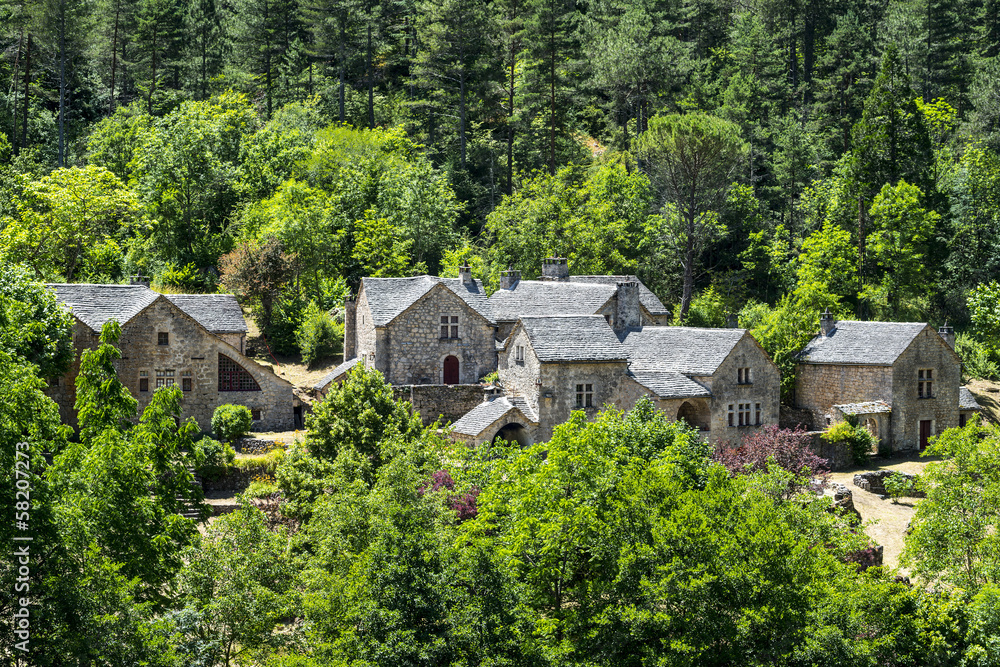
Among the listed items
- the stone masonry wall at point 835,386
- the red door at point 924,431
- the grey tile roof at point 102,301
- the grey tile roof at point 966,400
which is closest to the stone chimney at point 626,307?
the stone masonry wall at point 835,386

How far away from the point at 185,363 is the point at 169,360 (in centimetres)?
79

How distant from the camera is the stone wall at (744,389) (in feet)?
188

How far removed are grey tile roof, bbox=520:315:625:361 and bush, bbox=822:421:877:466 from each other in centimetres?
1323

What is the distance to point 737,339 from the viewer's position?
192 ft

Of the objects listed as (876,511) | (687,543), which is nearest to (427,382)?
(876,511)

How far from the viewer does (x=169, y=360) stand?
181ft

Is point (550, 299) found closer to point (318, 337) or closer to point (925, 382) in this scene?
point (318, 337)

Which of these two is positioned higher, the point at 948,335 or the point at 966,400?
the point at 948,335

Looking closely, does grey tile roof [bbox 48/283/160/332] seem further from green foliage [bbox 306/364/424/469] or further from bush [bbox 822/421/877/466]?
bush [bbox 822/421/877/466]

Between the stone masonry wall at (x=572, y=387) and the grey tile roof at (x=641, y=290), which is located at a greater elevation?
the grey tile roof at (x=641, y=290)

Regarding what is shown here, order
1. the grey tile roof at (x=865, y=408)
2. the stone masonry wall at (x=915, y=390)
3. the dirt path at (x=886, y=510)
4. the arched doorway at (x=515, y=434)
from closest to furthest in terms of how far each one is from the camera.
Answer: the dirt path at (x=886, y=510), the arched doorway at (x=515, y=434), the grey tile roof at (x=865, y=408), the stone masonry wall at (x=915, y=390)

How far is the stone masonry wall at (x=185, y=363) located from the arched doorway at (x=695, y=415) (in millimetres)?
20718

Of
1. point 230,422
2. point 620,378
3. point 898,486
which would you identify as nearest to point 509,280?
point 620,378

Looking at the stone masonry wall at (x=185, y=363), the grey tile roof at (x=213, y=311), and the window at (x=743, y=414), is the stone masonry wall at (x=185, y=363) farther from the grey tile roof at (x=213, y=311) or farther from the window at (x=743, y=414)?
the window at (x=743, y=414)
